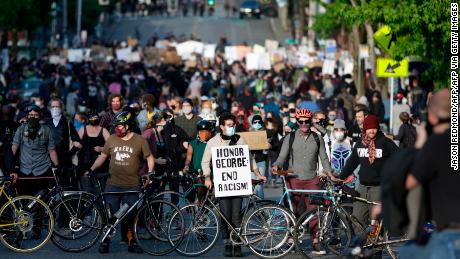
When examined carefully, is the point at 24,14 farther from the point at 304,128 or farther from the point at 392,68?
the point at 304,128

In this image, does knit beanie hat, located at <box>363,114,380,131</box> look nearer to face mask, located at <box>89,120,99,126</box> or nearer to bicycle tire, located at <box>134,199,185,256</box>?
bicycle tire, located at <box>134,199,185,256</box>

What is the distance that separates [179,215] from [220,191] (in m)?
0.52

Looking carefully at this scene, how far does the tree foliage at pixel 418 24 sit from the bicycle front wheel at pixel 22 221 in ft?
36.9

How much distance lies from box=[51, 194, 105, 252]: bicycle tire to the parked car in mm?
97523

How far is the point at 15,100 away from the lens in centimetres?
2919

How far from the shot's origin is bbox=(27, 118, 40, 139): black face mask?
17.5m

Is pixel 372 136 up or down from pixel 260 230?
up

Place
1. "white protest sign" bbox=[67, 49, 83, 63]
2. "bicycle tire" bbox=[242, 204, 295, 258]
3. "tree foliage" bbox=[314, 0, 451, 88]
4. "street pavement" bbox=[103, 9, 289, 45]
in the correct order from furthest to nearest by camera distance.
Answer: "street pavement" bbox=[103, 9, 289, 45]
"white protest sign" bbox=[67, 49, 83, 63]
"tree foliage" bbox=[314, 0, 451, 88]
"bicycle tire" bbox=[242, 204, 295, 258]

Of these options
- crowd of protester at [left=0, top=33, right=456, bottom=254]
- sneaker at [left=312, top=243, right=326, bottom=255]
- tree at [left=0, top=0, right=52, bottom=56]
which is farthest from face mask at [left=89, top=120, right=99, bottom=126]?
tree at [left=0, top=0, right=52, bottom=56]

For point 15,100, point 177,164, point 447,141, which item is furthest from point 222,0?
point 447,141

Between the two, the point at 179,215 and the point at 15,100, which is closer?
the point at 179,215

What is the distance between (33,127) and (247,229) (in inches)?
121

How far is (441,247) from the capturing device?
30.4 ft

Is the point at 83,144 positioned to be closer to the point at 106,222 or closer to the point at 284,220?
the point at 106,222
